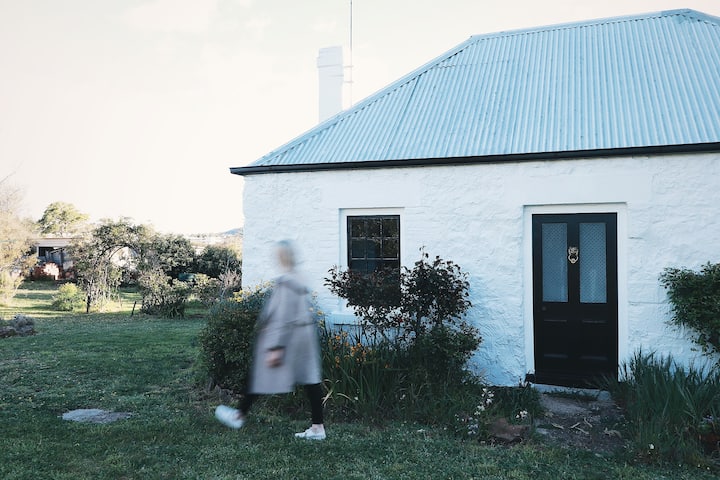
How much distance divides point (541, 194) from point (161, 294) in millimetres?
11729

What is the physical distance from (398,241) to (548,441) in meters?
3.37

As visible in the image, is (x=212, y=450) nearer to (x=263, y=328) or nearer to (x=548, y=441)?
(x=263, y=328)

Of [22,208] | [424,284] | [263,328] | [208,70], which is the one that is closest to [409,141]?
[424,284]

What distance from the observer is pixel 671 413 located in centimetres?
470

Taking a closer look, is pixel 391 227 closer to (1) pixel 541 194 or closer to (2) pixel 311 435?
(1) pixel 541 194

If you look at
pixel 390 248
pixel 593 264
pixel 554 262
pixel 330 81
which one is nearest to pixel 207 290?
pixel 330 81

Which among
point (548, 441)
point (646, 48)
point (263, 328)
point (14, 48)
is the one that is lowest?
point (548, 441)

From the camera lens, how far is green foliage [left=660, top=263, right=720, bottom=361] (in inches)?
220

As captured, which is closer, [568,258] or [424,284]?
[424,284]

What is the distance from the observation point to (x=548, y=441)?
490 cm

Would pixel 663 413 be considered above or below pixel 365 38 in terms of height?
below

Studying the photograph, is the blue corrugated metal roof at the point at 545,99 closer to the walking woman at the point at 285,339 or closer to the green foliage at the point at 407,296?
the green foliage at the point at 407,296

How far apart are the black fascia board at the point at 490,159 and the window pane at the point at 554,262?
2.99ft

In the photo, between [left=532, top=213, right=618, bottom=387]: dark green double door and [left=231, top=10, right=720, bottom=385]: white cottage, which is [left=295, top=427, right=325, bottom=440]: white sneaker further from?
[left=532, top=213, right=618, bottom=387]: dark green double door
